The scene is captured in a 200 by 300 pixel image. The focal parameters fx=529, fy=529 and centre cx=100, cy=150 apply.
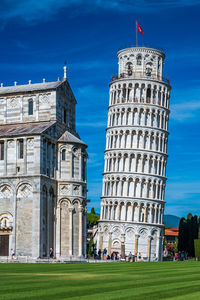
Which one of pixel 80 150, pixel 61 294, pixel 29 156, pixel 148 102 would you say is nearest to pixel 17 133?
pixel 29 156

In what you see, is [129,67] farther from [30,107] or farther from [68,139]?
[68,139]

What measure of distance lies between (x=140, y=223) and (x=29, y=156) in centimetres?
4205

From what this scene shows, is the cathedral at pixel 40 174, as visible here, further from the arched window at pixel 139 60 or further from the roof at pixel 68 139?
the arched window at pixel 139 60

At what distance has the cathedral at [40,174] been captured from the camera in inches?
2164

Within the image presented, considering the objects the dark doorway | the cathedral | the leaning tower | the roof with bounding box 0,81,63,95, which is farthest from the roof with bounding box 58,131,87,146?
the leaning tower

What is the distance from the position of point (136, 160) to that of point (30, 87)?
3611 centimetres

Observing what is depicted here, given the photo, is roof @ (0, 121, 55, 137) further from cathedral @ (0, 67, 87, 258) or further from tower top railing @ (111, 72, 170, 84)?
tower top railing @ (111, 72, 170, 84)

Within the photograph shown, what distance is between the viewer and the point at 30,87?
6419 cm

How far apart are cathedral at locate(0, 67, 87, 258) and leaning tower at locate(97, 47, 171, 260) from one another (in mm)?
31898

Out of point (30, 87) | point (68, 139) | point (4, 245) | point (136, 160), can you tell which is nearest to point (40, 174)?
point (68, 139)

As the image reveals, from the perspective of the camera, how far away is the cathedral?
5497 cm

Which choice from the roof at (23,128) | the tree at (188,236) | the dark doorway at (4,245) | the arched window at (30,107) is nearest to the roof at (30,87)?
the arched window at (30,107)

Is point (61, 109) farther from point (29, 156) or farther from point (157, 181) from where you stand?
point (157, 181)

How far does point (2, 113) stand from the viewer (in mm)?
64312
